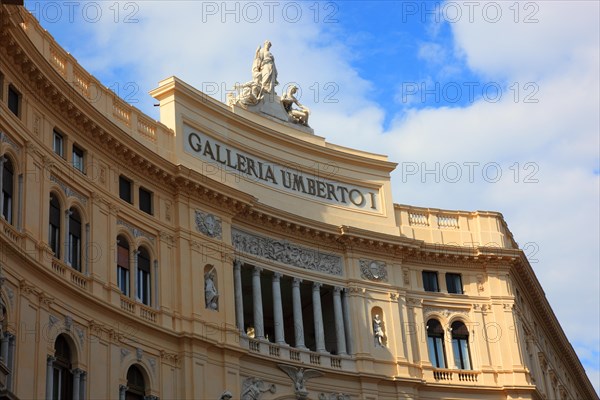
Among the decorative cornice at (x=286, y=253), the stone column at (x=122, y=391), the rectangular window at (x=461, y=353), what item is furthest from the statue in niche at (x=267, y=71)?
the stone column at (x=122, y=391)

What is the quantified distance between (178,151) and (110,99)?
3.68 metres

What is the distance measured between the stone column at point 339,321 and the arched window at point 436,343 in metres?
4.57

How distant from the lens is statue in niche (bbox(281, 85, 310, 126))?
5141 cm

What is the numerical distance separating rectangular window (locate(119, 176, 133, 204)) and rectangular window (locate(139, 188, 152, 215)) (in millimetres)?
702

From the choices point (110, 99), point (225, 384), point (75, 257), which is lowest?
point (225, 384)

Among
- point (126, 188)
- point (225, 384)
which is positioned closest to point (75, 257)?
point (126, 188)

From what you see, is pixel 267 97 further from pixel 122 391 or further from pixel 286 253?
pixel 122 391

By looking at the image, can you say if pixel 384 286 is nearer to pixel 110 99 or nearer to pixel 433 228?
pixel 433 228

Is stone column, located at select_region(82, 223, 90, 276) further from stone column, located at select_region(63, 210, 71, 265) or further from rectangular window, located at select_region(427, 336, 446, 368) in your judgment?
rectangular window, located at select_region(427, 336, 446, 368)

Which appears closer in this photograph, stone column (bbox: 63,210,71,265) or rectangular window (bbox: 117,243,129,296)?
stone column (bbox: 63,210,71,265)

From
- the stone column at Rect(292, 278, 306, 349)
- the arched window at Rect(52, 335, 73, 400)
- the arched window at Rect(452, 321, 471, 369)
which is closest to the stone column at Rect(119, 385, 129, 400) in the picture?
the arched window at Rect(52, 335, 73, 400)

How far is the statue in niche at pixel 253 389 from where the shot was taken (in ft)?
139

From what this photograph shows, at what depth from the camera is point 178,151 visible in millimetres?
44312

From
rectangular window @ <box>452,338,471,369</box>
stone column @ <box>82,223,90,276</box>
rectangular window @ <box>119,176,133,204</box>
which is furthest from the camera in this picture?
rectangular window @ <box>452,338,471,369</box>
